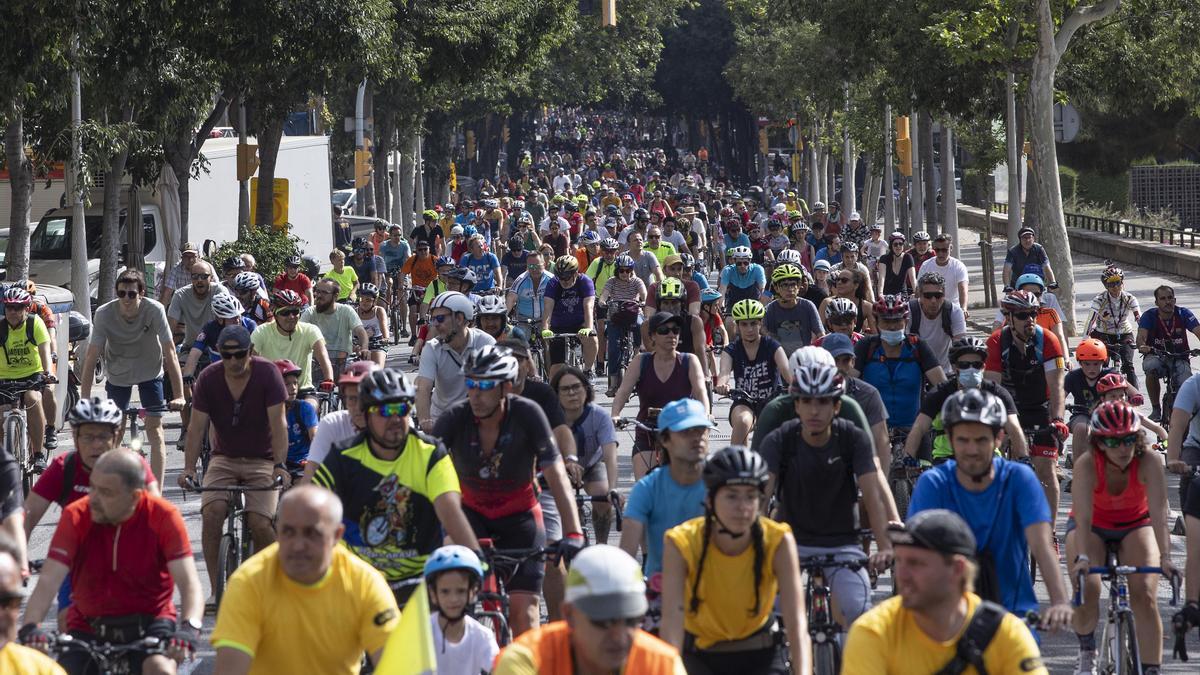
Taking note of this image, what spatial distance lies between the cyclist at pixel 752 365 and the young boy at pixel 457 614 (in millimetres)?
5348

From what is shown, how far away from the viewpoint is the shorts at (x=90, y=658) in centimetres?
709

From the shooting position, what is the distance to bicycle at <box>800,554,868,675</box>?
7.91 metres

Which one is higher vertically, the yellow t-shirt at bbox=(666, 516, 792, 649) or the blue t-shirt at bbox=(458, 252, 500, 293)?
the blue t-shirt at bbox=(458, 252, 500, 293)

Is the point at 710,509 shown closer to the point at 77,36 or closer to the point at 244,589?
the point at 244,589

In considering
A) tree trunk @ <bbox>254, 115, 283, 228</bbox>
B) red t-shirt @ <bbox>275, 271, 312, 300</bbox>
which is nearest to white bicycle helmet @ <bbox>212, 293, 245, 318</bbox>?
red t-shirt @ <bbox>275, 271, 312, 300</bbox>

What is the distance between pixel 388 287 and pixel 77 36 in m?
7.77

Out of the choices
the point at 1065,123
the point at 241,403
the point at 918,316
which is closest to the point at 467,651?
the point at 241,403

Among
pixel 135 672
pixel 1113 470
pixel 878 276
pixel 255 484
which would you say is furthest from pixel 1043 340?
pixel 878 276

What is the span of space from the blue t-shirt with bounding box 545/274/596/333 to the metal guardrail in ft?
79.3

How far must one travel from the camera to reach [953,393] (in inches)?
404

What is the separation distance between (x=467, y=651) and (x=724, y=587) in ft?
3.87

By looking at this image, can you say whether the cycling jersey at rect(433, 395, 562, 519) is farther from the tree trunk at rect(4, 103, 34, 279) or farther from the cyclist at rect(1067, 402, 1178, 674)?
the tree trunk at rect(4, 103, 34, 279)

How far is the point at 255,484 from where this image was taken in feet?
35.5

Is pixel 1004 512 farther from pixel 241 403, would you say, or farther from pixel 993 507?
pixel 241 403
